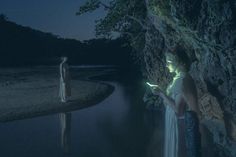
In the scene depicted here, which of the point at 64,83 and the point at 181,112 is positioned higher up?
the point at 64,83

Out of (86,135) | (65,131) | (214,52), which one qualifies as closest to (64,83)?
(65,131)

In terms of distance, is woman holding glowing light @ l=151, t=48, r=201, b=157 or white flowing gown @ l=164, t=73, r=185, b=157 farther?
white flowing gown @ l=164, t=73, r=185, b=157

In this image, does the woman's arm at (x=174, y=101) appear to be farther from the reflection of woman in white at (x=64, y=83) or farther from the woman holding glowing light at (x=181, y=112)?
the reflection of woman in white at (x=64, y=83)

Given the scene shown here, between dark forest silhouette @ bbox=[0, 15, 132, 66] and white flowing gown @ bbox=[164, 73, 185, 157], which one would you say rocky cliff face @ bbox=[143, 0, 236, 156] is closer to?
white flowing gown @ bbox=[164, 73, 185, 157]

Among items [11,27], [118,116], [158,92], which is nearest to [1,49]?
[11,27]

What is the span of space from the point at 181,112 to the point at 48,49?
11104 centimetres

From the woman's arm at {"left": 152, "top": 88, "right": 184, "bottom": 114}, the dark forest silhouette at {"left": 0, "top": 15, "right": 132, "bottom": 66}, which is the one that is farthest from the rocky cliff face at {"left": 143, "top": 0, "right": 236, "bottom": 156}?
the dark forest silhouette at {"left": 0, "top": 15, "right": 132, "bottom": 66}

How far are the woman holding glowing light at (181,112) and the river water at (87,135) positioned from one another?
5.47 metres

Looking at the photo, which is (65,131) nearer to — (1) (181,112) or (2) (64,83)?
(2) (64,83)

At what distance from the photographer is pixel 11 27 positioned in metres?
108

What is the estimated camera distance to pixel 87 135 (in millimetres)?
15414

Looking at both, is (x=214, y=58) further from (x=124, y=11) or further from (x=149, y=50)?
(x=124, y=11)

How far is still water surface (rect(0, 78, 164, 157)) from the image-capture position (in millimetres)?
12727

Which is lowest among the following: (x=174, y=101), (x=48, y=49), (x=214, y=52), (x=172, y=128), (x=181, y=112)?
(x=172, y=128)
